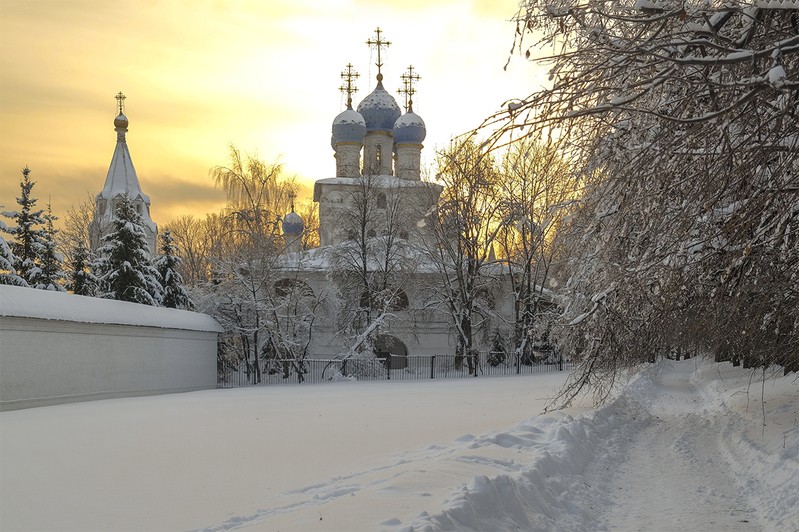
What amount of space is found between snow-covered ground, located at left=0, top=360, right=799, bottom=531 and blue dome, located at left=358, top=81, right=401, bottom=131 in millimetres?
36989

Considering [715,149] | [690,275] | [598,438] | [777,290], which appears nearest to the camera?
[715,149]

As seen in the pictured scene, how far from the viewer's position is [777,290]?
27.1 feet

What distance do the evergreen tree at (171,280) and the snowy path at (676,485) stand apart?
24.5m

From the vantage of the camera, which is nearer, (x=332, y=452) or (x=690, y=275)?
(x=690, y=275)

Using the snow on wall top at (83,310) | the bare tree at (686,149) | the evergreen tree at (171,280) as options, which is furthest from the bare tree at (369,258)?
the bare tree at (686,149)

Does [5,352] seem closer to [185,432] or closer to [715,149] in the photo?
[185,432]

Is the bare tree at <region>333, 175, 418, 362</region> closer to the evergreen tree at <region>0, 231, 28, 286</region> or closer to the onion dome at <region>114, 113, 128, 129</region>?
the evergreen tree at <region>0, 231, 28, 286</region>

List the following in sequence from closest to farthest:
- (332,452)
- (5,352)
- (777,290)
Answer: (777,290) → (332,452) → (5,352)

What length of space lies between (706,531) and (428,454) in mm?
3382

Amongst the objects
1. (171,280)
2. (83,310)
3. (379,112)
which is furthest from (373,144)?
(83,310)

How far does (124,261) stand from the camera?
3041 cm

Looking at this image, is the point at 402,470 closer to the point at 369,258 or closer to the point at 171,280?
the point at 171,280

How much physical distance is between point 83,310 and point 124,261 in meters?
9.44

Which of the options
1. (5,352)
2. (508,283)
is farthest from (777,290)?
(508,283)
